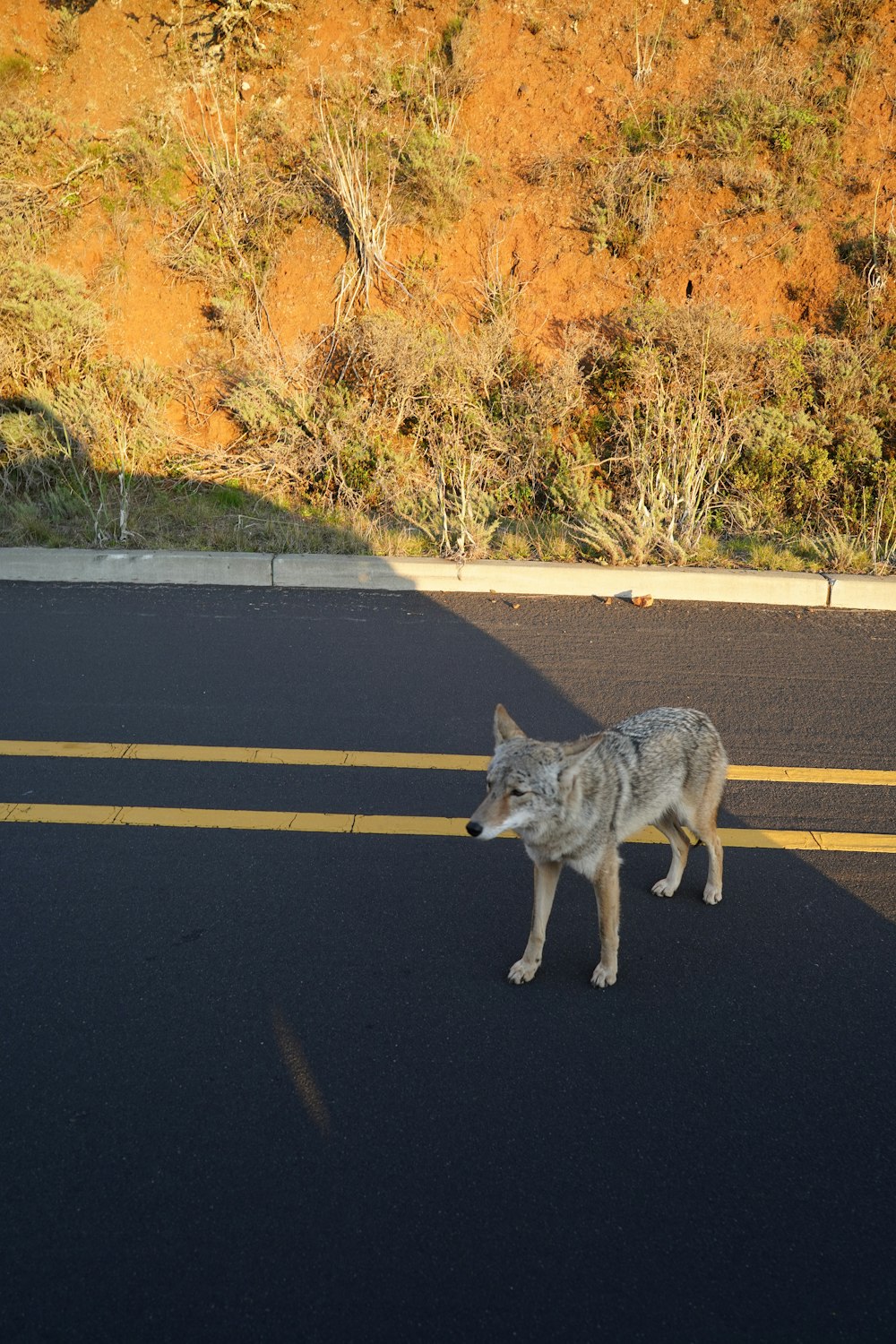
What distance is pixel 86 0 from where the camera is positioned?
59.2 ft

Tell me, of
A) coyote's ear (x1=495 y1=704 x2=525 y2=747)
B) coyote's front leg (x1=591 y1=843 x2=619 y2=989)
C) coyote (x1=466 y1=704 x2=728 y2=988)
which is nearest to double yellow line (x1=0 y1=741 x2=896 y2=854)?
coyote (x1=466 y1=704 x2=728 y2=988)

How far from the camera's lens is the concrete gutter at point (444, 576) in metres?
8.27

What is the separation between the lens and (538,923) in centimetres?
371

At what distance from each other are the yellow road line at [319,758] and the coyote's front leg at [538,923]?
1.65 metres

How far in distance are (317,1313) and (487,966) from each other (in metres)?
1.51

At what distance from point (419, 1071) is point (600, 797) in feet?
3.91

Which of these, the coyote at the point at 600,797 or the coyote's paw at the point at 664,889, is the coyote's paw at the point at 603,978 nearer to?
the coyote at the point at 600,797

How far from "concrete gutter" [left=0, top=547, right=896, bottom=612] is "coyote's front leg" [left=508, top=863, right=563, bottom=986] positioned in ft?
16.4

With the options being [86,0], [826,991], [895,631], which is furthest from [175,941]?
[86,0]

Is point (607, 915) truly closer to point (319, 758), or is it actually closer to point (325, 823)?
point (325, 823)

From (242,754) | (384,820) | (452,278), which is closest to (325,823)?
(384,820)

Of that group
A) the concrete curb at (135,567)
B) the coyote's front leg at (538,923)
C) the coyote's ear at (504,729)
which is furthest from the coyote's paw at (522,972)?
the concrete curb at (135,567)

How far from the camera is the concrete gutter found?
827 centimetres

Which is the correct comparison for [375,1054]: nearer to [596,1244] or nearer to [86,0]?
[596,1244]
